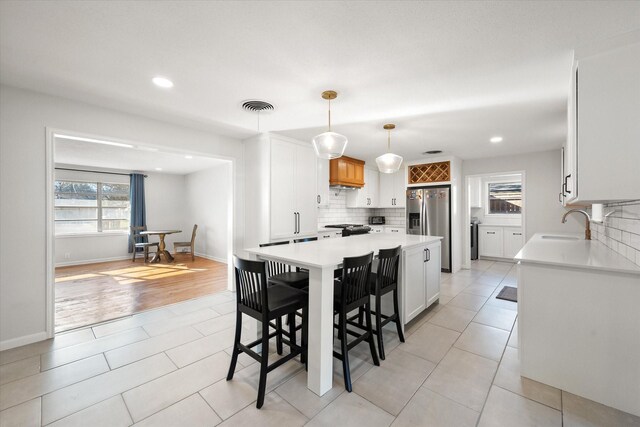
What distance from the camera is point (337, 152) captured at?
8.20ft

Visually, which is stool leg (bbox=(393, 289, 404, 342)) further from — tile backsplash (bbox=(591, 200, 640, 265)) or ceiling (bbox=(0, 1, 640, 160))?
ceiling (bbox=(0, 1, 640, 160))

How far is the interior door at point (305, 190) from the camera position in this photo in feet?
14.2

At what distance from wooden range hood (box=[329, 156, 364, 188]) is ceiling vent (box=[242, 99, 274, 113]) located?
7.97 ft

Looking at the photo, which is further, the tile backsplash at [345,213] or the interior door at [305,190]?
the tile backsplash at [345,213]

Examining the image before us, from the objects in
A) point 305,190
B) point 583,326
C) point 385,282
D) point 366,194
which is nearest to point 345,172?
point 366,194

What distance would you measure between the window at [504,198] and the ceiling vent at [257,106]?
6406 millimetres

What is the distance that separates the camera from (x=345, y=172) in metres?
5.34

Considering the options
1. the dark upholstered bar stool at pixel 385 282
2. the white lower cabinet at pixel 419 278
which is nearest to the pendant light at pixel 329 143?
the dark upholstered bar stool at pixel 385 282

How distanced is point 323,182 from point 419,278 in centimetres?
271

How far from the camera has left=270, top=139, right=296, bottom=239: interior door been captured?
398 centimetres

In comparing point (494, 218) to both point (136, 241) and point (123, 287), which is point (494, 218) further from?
point (136, 241)

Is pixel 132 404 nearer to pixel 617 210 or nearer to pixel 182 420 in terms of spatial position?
pixel 182 420

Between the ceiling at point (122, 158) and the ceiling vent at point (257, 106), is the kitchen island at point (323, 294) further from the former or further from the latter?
the ceiling at point (122, 158)

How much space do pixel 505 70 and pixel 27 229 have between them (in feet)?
14.8
